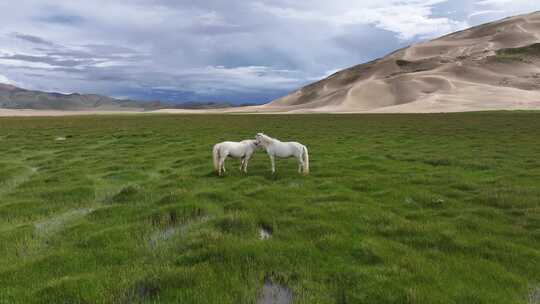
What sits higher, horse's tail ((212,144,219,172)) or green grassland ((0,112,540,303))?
horse's tail ((212,144,219,172))

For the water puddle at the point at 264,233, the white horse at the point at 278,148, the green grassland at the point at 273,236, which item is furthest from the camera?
the white horse at the point at 278,148

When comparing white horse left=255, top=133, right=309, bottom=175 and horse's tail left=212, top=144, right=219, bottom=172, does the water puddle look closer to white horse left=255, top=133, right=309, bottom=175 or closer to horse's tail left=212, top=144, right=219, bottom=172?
white horse left=255, top=133, right=309, bottom=175

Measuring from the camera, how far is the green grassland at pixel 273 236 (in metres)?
6.57

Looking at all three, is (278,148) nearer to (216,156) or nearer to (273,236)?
(216,156)

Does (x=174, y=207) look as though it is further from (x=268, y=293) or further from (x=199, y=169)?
(x=199, y=169)

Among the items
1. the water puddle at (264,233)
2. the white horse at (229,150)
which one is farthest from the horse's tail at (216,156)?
the water puddle at (264,233)

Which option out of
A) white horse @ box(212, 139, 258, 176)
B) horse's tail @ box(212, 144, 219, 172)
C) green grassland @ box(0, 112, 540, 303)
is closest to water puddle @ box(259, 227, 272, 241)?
green grassland @ box(0, 112, 540, 303)

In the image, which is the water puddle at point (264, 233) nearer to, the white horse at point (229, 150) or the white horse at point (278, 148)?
the white horse at point (278, 148)

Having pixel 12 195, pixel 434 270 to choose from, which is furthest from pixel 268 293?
pixel 12 195

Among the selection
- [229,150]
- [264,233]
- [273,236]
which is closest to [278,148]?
[229,150]

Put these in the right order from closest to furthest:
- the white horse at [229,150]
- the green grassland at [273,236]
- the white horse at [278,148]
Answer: the green grassland at [273,236]
the white horse at [229,150]
the white horse at [278,148]

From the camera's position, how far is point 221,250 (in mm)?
8008

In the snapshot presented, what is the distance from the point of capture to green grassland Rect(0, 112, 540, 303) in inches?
259

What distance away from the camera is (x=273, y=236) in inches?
359
